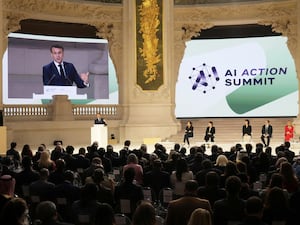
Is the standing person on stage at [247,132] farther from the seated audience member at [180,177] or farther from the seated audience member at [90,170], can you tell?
the seated audience member at [180,177]

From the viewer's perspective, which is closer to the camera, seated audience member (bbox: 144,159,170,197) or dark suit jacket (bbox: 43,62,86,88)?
seated audience member (bbox: 144,159,170,197)

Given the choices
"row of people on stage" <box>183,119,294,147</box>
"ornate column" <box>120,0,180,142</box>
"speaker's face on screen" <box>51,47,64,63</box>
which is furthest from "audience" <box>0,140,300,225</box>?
"speaker's face on screen" <box>51,47,64,63</box>

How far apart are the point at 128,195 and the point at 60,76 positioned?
21171 mm

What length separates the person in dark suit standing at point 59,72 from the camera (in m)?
27.4

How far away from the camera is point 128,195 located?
700 centimetres

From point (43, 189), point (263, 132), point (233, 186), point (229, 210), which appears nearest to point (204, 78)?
point (263, 132)

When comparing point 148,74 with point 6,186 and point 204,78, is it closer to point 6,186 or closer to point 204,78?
point 204,78

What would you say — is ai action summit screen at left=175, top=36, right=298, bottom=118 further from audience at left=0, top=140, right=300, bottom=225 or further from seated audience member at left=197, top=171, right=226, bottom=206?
seated audience member at left=197, top=171, right=226, bottom=206

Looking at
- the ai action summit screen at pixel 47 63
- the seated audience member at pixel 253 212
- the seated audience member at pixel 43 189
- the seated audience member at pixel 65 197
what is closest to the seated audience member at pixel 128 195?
the seated audience member at pixel 65 197

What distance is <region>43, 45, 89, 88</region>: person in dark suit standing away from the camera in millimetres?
27375

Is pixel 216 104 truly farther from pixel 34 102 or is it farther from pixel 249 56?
pixel 34 102

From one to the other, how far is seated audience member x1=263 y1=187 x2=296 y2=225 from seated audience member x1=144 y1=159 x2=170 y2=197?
10.6 ft

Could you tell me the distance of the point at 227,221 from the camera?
19.3 ft

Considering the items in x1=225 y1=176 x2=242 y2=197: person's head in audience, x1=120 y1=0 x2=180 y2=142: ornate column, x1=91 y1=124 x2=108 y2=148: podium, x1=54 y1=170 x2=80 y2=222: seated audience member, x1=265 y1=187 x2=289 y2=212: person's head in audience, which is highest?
x1=120 y1=0 x2=180 y2=142: ornate column
